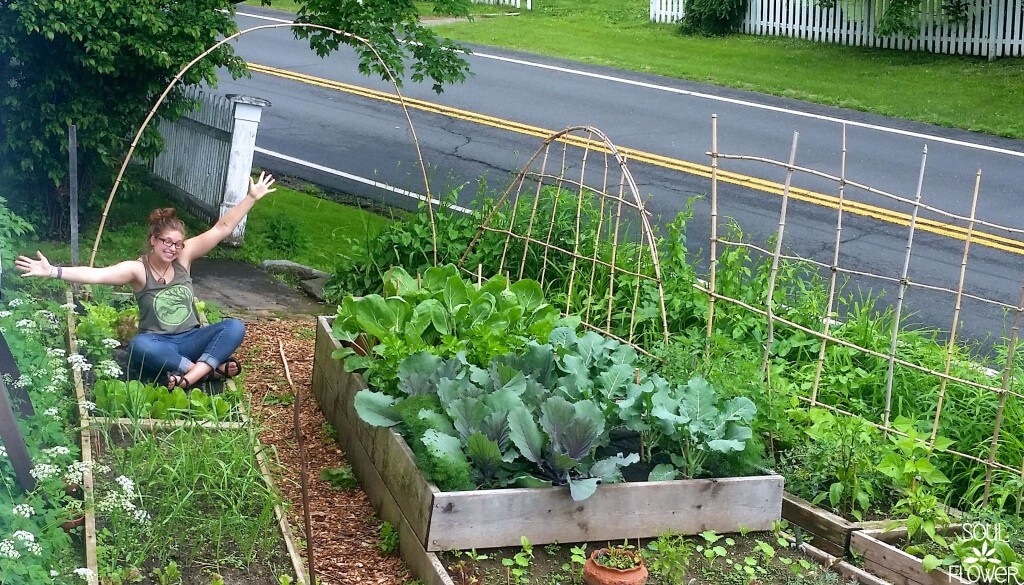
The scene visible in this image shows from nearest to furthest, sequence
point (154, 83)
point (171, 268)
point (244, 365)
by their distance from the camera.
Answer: point (171, 268)
point (244, 365)
point (154, 83)

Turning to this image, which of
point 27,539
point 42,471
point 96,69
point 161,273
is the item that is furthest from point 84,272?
point 96,69

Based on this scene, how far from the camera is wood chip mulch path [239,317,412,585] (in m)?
4.72

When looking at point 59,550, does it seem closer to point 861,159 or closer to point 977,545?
point 977,545

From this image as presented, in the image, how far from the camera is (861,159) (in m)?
12.7

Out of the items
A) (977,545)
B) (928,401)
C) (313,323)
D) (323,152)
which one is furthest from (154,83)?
(977,545)

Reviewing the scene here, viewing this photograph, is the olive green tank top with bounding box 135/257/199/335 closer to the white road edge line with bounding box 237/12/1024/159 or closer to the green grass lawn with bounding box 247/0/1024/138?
the white road edge line with bounding box 237/12/1024/159

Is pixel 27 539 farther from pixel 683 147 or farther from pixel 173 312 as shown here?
pixel 683 147

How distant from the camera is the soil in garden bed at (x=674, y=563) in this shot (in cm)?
444

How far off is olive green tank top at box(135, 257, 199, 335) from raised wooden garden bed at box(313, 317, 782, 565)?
1.69m

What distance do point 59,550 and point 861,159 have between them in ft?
34.9

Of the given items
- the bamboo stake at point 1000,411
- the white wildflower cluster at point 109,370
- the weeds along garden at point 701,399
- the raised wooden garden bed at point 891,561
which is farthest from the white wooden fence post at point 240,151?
the bamboo stake at point 1000,411

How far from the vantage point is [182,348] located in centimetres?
621

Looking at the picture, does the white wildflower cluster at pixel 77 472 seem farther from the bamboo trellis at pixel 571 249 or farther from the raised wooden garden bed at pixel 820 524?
the raised wooden garden bed at pixel 820 524

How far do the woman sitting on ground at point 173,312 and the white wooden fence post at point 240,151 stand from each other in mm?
3088
